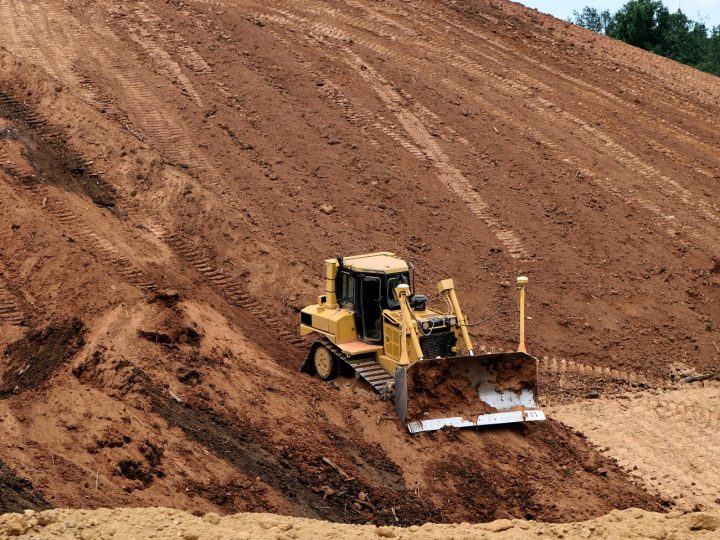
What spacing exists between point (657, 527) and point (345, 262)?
7.97 m

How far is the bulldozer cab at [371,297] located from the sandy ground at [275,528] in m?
6.25

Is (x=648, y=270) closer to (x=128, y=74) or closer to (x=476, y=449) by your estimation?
(x=476, y=449)

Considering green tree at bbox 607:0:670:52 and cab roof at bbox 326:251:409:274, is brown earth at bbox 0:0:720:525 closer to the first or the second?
cab roof at bbox 326:251:409:274

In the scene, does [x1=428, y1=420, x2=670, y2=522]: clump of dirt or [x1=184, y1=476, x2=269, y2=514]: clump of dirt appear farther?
[x1=428, y1=420, x2=670, y2=522]: clump of dirt

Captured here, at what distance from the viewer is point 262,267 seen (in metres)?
20.2

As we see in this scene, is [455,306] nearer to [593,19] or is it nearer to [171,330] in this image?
[171,330]

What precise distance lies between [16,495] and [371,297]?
22.7ft

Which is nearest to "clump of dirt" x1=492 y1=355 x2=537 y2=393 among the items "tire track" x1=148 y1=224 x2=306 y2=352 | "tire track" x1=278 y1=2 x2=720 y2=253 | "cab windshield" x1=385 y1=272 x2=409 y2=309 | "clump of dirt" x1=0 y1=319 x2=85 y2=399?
"cab windshield" x1=385 y1=272 x2=409 y2=309

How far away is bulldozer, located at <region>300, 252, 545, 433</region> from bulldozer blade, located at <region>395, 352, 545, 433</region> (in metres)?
0.01

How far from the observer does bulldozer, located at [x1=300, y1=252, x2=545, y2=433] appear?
50.9 ft

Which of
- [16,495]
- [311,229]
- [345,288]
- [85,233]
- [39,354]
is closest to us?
[16,495]

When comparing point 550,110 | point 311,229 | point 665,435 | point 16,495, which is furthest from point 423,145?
point 16,495

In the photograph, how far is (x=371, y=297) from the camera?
16922mm

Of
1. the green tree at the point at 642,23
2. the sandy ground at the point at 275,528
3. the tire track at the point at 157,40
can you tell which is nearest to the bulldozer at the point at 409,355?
the sandy ground at the point at 275,528
